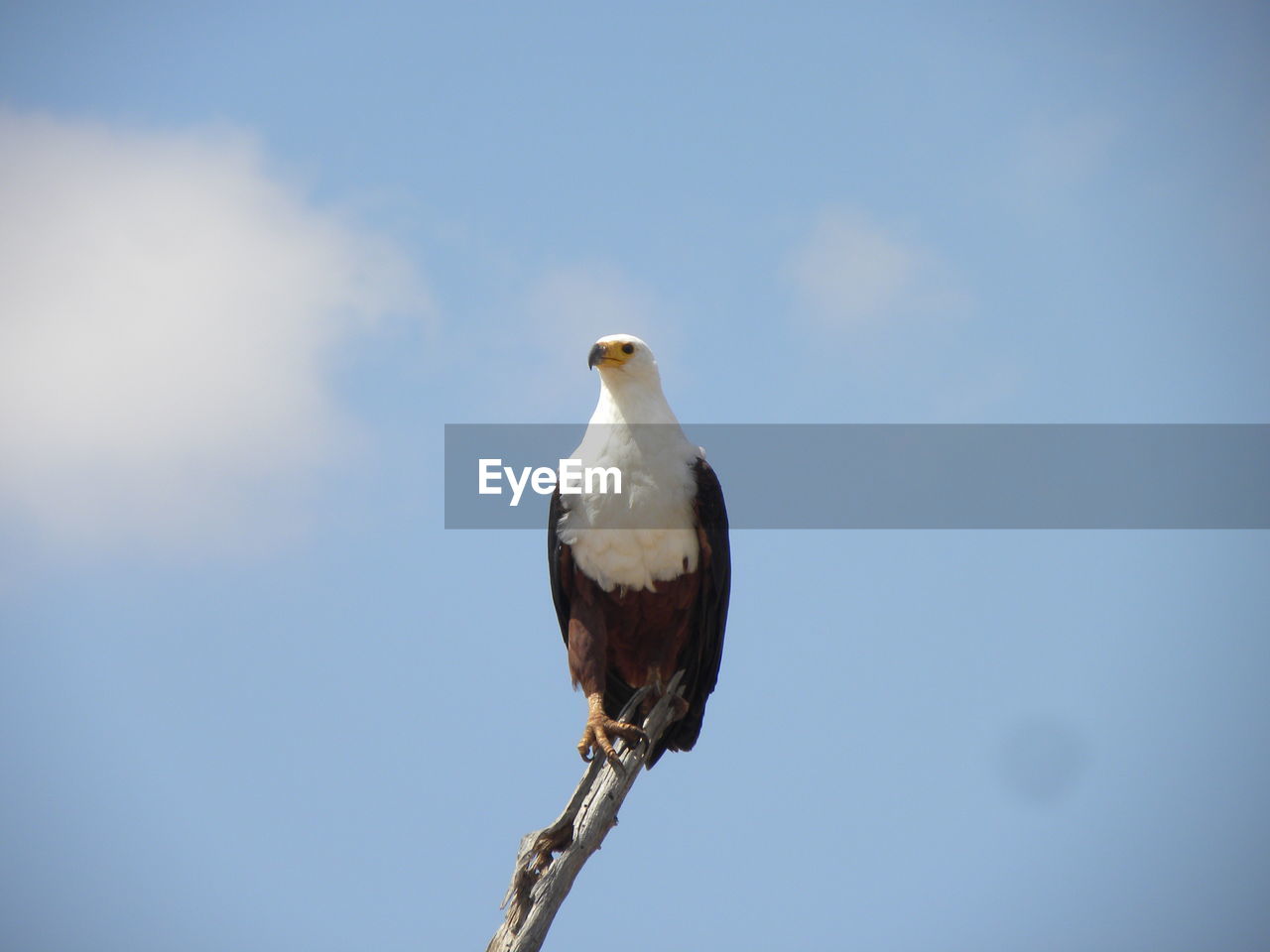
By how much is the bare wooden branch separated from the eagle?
0.45 metres

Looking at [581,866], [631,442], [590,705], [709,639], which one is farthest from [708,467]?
[581,866]

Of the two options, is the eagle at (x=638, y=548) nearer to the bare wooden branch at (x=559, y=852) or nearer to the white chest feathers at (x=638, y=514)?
the white chest feathers at (x=638, y=514)

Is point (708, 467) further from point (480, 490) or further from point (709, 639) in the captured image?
point (480, 490)

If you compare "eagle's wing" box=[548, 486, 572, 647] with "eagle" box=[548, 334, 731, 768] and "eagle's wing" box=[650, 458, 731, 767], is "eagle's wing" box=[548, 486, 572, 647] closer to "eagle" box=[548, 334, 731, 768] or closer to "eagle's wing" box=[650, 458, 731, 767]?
"eagle" box=[548, 334, 731, 768]

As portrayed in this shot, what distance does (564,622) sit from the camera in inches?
317

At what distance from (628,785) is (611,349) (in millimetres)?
2549

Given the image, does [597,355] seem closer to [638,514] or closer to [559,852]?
[638,514]

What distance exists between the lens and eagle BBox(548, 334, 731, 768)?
24.6ft

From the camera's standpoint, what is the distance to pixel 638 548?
750 cm

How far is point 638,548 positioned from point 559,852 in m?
1.82

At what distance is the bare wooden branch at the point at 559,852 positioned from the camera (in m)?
6.21

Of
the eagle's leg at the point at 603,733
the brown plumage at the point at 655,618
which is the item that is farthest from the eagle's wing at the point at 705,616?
the eagle's leg at the point at 603,733

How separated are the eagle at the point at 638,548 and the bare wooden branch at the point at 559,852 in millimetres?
455

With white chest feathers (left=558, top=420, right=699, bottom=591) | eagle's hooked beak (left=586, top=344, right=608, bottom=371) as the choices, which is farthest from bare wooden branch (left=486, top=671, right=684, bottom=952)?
eagle's hooked beak (left=586, top=344, right=608, bottom=371)
